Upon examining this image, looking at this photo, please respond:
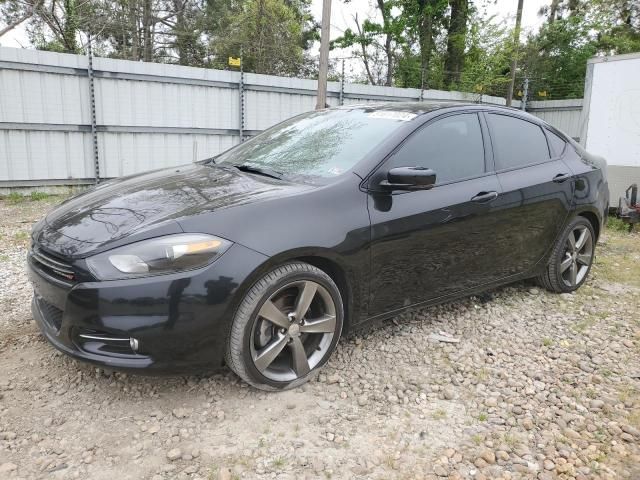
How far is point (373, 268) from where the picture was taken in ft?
9.44

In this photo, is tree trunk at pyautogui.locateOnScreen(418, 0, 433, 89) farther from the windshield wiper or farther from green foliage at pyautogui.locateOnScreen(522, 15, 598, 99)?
the windshield wiper

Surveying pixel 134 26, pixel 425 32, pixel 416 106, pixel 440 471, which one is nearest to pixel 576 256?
pixel 416 106

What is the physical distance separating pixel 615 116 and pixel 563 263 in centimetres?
441

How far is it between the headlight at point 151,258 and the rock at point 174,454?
0.78 m

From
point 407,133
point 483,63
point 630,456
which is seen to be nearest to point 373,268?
point 407,133

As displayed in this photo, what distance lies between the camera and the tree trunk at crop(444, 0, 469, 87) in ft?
60.7

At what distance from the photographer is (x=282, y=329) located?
264 centimetres

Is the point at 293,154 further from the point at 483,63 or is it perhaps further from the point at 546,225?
the point at 483,63

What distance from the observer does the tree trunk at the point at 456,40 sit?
1852 cm

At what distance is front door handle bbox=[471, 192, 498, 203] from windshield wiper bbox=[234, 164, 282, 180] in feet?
4.22

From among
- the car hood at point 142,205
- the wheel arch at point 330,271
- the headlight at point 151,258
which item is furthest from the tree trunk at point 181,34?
the headlight at point 151,258

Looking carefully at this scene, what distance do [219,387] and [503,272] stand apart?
2168mm

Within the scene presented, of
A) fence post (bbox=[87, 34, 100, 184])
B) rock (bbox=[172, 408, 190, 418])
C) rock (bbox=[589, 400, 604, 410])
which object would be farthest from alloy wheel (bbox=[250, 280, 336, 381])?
fence post (bbox=[87, 34, 100, 184])

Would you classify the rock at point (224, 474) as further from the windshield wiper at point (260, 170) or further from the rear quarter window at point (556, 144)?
the rear quarter window at point (556, 144)
